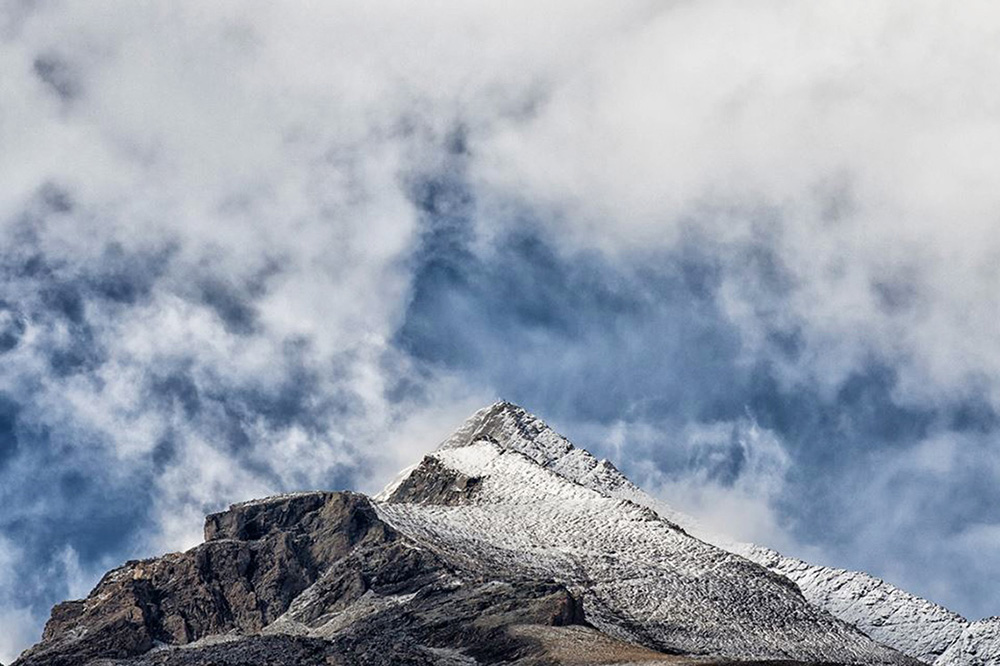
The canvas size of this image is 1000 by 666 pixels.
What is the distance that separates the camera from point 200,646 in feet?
588

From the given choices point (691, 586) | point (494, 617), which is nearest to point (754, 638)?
point (691, 586)

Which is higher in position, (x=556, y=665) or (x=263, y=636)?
(x=263, y=636)

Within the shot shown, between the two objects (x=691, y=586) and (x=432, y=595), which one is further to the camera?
(x=691, y=586)

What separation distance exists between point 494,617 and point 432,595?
13.8m

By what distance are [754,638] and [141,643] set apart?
5654 cm

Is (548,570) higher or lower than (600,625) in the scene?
higher

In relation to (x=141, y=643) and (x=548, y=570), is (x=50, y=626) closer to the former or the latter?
(x=141, y=643)

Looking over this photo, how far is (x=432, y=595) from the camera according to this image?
181000 mm

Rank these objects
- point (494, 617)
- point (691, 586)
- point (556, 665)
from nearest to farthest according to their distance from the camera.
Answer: point (556, 665) → point (494, 617) → point (691, 586)

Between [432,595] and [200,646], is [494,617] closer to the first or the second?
[432,595]

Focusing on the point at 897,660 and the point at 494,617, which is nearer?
the point at 494,617

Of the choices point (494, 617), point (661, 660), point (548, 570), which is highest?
point (548, 570)

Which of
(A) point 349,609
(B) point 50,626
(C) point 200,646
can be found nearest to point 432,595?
(A) point 349,609

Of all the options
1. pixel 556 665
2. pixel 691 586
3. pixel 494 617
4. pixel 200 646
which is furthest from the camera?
pixel 691 586
